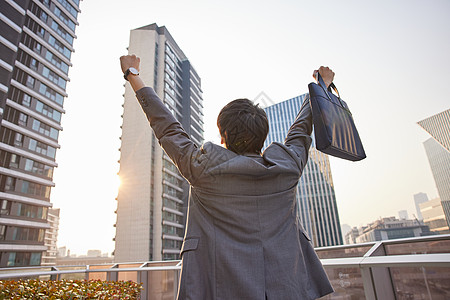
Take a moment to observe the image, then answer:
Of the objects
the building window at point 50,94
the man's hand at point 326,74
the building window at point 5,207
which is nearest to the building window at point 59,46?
the building window at point 50,94

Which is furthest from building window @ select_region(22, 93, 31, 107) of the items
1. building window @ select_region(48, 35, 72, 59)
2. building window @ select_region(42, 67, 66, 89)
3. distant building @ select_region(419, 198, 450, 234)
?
distant building @ select_region(419, 198, 450, 234)

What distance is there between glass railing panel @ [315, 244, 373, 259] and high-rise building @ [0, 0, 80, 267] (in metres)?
29.8

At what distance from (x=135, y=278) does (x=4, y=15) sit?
3212 centimetres

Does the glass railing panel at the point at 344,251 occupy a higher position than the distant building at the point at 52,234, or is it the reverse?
the distant building at the point at 52,234

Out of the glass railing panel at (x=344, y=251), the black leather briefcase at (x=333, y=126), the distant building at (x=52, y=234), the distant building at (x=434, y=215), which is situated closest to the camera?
the black leather briefcase at (x=333, y=126)

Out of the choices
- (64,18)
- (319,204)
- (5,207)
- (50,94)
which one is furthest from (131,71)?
(319,204)

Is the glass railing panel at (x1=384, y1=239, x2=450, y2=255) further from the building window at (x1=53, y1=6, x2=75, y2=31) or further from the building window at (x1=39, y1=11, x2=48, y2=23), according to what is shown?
the building window at (x1=53, y1=6, x2=75, y2=31)

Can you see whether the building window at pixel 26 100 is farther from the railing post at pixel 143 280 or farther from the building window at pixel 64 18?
the railing post at pixel 143 280

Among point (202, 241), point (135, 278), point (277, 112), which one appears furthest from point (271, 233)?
point (277, 112)

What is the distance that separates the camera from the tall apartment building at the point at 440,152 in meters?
56.7

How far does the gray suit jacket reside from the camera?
0.74m

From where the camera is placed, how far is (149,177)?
115 ft

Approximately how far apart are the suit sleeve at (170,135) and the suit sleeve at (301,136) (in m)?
0.36

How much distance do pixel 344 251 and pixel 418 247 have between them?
995mm
